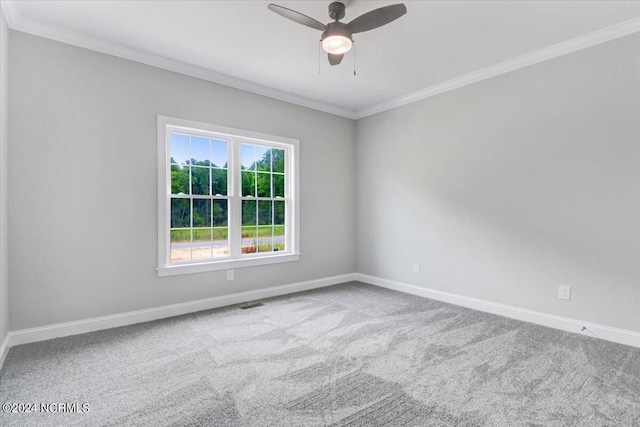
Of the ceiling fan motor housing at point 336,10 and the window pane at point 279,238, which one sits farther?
the window pane at point 279,238

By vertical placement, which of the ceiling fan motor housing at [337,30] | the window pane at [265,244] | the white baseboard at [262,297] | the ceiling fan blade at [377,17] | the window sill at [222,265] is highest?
the ceiling fan blade at [377,17]

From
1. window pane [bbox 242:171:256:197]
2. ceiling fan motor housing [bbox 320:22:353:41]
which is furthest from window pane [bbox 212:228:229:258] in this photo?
ceiling fan motor housing [bbox 320:22:353:41]

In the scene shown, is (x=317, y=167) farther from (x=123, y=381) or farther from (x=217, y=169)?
(x=123, y=381)

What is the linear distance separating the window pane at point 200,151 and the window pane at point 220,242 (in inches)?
32.6

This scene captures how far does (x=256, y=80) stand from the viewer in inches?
159

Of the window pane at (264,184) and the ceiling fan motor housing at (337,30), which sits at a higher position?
the ceiling fan motor housing at (337,30)

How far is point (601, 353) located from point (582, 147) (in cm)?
183

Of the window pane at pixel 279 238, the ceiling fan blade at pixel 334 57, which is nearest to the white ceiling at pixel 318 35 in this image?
the ceiling fan blade at pixel 334 57

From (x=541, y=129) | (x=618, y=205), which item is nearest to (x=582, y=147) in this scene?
(x=541, y=129)

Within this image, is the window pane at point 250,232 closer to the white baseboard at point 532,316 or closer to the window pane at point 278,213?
the window pane at point 278,213

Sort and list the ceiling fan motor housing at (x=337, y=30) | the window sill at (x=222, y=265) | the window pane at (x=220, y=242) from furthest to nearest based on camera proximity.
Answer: the window pane at (x=220, y=242) < the window sill at (x=222, y=265) < the ceiling fan motor housing at (x=337, y=30)

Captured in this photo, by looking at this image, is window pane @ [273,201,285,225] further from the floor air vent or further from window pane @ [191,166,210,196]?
the floor air vent

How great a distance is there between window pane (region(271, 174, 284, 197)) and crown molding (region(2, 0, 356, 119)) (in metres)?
1.08

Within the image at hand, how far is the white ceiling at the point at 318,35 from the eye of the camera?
2.59 m
